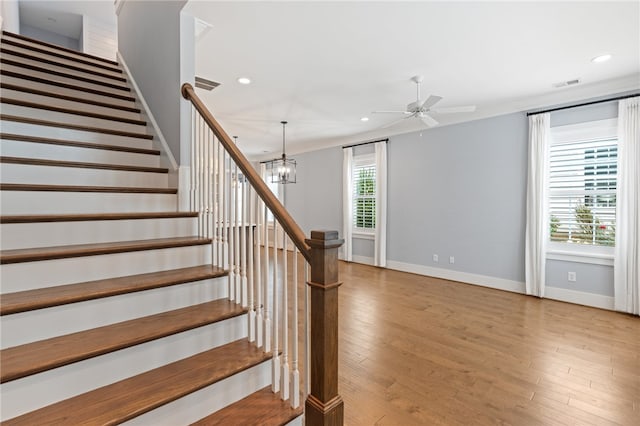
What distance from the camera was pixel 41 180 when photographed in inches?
77.3

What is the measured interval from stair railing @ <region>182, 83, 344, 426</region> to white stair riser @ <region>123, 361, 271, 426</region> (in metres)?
0.10

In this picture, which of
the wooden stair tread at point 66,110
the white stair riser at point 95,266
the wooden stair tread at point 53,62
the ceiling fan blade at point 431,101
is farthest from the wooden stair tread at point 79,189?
the ceiling fan blade at point 431,101

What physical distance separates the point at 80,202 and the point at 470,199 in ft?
16.2

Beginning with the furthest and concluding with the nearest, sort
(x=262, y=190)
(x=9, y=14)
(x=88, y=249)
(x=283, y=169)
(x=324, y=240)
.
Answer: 1. (x=283, y=169)
2. (x=9, y=14)
3. (x=88, y=249)
4. (x=262, y=190)
5. (x=324, y=240)

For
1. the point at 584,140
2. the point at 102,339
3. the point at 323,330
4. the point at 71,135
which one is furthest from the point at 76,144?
the point at 584,140

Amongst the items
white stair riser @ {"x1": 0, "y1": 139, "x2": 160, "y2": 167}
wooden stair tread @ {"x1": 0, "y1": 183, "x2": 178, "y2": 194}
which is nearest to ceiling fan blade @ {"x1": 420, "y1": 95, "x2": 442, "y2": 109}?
wooden stair tread @ {"x1": 0, "y1": 183, "x2": 178, "y2": 194}

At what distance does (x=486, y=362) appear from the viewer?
2393 mm

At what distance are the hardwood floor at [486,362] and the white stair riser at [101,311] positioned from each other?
120 cm

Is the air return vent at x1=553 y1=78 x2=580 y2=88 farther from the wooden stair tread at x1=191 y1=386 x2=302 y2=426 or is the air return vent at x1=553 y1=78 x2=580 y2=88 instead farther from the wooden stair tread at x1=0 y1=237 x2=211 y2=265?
the wooden stair tread at x1=191 y1=386 x2=302 y2=426

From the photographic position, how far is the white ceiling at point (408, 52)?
7.61ft

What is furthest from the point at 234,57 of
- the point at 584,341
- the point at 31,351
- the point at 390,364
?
the point at 584,341

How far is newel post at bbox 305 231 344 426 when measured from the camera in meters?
1.16

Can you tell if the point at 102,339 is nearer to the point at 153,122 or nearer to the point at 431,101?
the point at 153,122

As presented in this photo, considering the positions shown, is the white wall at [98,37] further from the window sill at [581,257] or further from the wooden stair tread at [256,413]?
the window sill at [581,257]
